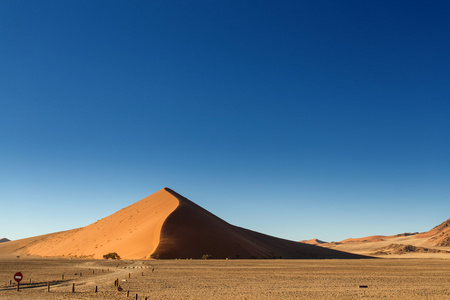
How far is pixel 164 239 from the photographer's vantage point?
69.9 metres

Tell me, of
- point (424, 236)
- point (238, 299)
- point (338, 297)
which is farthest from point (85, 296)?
point (424, 236)

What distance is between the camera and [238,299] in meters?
20.9

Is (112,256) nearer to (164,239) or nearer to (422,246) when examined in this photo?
(164,239)

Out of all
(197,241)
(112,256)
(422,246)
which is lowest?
(422,246)

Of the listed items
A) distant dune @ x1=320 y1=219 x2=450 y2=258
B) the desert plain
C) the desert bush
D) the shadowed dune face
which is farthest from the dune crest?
distant dune @ x1=320 y1=219 x2=450 y2=258

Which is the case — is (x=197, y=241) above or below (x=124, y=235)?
below

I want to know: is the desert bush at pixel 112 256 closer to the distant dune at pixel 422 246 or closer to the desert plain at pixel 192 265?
the desert plain at pixel 192 265

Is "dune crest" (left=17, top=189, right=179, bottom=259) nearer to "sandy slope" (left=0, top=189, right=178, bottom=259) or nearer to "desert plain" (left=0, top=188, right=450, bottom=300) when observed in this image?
"sandy slope" (left=0, top=189, right=178, bottom=259)

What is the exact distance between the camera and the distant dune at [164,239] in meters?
69.4

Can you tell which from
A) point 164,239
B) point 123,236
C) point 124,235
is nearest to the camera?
point 164,239

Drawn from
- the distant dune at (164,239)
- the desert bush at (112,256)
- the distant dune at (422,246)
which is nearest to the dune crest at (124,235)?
the distant dune at (164,239)

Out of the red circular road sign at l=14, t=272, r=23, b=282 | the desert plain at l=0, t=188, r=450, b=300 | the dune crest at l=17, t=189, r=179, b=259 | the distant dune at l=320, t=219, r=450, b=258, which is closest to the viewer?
the red circular road sign at l=14, t=272, r=23, b=282

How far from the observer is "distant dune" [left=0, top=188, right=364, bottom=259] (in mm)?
69356

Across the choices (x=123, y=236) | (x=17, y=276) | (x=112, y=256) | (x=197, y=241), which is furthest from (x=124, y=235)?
(x=17, y=276)
